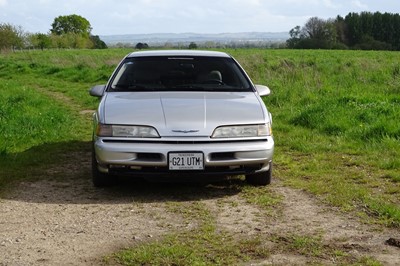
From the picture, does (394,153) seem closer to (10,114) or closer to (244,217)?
(244,217)

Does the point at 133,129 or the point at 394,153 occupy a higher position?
the point at 133,129

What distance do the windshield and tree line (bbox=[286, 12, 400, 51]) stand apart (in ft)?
341

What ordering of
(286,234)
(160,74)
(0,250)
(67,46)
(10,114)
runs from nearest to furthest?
(0,250) < (286,234) < (160,74) < (10,114) < (67,46)

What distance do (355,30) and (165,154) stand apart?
377 feet

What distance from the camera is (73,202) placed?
5492mm

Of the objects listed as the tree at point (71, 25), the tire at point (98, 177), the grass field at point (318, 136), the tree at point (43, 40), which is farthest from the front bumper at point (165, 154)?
the tree at point (71, 25)

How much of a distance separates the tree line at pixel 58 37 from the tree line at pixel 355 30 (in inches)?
1578

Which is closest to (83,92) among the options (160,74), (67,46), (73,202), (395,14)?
(160,74)

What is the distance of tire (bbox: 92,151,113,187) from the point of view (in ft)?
19.0

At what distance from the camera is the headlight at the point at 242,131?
5443 mm

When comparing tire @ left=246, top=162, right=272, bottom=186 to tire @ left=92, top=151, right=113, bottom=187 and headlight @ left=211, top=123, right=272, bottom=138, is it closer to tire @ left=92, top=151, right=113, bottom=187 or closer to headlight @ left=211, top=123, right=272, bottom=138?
headlight @ left=211, top=123, right=272, bottom=138

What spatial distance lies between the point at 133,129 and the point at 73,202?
0.92 meters

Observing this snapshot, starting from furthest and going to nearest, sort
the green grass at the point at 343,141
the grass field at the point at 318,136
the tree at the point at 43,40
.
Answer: the tree at the point at 43,40 → the grass field at the point at 318,136 → the green grass at the point at 343,141

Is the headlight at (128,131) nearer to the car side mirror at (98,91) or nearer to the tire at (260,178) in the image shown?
the car side mirror at (98,91)
